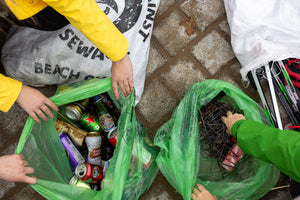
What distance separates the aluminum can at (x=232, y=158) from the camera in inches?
50.5

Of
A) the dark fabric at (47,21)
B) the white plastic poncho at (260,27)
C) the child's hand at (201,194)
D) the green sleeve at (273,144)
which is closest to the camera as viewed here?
the green sleeve at (273,144)

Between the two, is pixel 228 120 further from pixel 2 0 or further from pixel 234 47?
pixel 2 0

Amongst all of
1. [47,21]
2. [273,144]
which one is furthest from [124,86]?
[273,144]

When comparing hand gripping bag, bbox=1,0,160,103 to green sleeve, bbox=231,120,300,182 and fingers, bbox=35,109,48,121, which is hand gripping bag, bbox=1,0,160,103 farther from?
green sleeve, bbox=231,120,300,182

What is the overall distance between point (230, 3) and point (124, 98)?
3.34 ft

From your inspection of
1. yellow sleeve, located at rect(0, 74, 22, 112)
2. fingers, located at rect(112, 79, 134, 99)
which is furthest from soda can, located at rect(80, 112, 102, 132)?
yellow sleeve, located at rect(0, 74, 22, 112)

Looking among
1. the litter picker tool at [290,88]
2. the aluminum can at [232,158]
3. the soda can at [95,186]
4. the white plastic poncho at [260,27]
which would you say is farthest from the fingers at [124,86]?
the litter picker tool at [290,88]

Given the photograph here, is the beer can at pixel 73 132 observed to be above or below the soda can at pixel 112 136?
above

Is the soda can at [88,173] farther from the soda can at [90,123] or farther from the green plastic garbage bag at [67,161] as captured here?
the soda can at [90,123]

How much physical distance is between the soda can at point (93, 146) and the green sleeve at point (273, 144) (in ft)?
2.36

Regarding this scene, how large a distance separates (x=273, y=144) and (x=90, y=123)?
91 cm

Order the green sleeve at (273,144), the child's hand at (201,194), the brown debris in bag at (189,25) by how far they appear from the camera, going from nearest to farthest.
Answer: the green sleeve at (273,144), the child's hand at (201,194), the brown debris in bag at (189,25)

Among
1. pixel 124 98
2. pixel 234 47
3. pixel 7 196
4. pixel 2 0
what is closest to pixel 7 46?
pixel 2 0

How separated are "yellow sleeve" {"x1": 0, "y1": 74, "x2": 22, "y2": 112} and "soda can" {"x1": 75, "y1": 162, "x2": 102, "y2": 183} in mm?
427
